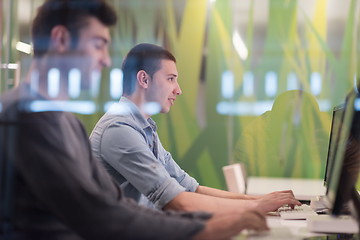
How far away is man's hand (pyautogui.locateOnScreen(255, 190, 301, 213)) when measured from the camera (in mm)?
2312

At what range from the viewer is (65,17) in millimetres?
1531

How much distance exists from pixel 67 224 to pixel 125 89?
117 centimetres

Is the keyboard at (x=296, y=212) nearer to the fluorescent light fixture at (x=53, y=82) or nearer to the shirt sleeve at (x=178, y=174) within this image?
the shirt sleeve at (x=178, y=174)

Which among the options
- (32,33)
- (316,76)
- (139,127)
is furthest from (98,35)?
(316,76)

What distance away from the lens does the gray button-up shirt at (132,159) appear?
2107 mm

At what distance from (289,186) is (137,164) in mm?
1116

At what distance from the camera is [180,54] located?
9.61 feet

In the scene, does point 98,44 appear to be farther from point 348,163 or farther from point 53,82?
point 348,163

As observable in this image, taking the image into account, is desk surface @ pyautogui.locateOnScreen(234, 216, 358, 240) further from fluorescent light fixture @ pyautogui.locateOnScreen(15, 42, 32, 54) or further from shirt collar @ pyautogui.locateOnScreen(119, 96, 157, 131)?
fluorescent light fixture @ pyautogui.locateOnScreen(15, 42, 32, 54)

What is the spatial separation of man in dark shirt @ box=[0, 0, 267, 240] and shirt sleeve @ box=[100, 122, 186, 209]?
0.45 metres

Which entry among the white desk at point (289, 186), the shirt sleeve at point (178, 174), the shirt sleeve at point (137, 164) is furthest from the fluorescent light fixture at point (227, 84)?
the shirt sleeve at point (137, 164)

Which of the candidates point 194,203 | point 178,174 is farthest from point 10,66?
point 178,174

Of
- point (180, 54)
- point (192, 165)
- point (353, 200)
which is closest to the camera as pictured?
point (353, 200)

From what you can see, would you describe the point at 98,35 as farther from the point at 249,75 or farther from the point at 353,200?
the point at 249,75
